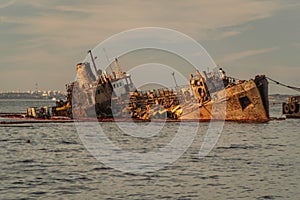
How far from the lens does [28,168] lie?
39.9 m

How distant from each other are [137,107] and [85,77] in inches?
501

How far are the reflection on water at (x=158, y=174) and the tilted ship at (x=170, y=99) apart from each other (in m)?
25.8

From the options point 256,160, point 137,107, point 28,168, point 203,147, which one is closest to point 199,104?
point 137,107

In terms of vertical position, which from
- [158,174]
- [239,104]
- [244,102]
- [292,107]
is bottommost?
[158,174]

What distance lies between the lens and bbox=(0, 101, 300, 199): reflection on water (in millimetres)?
30594

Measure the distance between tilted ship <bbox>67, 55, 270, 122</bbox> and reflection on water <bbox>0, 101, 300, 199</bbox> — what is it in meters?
25.8

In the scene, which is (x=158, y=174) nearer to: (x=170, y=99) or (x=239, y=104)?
(x=239, y=104)

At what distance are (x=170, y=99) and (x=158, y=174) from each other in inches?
2300

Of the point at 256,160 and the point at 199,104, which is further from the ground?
A: the point at 199,104

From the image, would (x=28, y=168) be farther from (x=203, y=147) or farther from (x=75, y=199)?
(x=203, y=147)

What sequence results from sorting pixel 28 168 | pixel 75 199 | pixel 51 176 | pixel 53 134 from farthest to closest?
pixel 53 134
pixel 28 168
pixel 51 176
pixel 75 199

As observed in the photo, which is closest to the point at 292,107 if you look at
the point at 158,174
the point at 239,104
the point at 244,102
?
the point at 244,102

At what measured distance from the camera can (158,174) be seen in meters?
37.2

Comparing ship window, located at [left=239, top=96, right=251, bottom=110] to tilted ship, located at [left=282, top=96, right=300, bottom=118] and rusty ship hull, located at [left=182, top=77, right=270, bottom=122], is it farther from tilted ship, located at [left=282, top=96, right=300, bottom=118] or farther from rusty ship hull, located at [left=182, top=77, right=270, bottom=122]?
tilted ship, located at [left=282, top=96, right=300, bottom=118]
